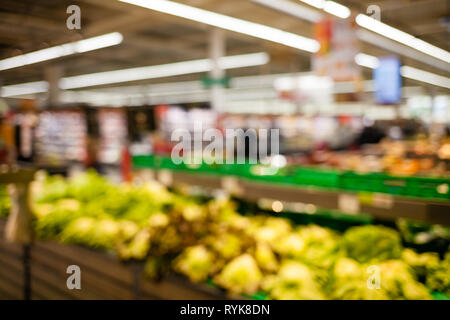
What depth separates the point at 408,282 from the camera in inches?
73.2

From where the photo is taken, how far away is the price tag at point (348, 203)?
2.18 meters

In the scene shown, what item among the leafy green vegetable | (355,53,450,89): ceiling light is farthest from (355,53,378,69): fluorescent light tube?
the leafy green vegetable

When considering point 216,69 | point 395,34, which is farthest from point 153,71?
point 395,34

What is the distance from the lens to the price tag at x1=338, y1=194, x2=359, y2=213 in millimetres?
2179

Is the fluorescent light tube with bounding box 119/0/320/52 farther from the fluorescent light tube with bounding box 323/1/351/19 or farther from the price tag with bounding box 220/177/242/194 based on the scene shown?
the price tag with bounding box 220/177/242/194

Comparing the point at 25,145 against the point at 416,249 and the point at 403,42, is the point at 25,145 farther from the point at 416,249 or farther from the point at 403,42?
the point at 416,249

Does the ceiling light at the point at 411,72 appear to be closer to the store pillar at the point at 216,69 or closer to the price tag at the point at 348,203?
the store pillar at the point at 216,69

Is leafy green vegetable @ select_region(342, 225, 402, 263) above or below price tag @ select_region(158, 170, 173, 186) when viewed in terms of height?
below

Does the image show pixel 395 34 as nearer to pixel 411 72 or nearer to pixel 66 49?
Result: pixel 66 49

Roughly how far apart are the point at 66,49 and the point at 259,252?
18.8 feet

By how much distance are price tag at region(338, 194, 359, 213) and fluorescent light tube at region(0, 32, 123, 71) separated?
13.7 feet

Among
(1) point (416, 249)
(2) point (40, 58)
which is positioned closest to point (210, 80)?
(2) point (40, 58)

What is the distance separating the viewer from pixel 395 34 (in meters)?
4.51

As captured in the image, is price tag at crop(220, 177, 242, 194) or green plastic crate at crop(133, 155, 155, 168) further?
green plastic crate at crop(133, 155, 155, 168)
